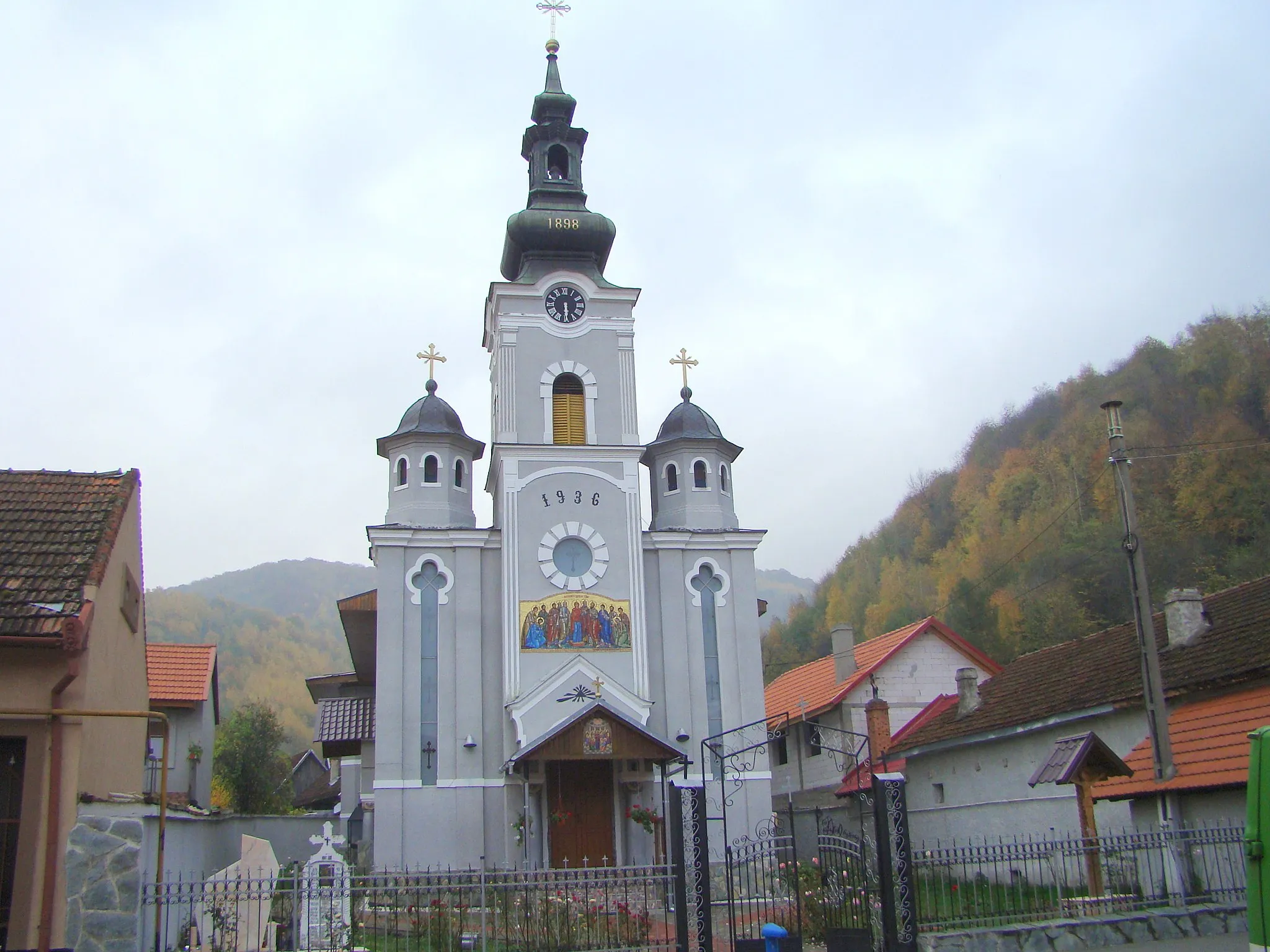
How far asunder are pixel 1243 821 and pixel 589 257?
21.7m

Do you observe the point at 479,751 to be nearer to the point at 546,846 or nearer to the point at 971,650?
the point at 546,846

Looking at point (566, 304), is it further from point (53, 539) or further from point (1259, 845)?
point (1259, 845)

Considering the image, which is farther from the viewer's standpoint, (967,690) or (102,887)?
(967,690)

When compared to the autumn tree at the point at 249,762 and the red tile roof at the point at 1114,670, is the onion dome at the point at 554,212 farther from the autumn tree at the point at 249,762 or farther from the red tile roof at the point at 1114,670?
the autumn tree at the point at 249,762

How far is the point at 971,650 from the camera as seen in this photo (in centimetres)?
3681

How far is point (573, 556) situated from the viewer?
29484 mm

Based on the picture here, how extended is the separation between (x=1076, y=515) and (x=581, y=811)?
3963 centimetres

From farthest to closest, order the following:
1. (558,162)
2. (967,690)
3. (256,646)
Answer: (256,646)
(558,162)
(967,690)

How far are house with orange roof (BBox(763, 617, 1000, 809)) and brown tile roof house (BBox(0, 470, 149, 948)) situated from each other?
72.5 ft

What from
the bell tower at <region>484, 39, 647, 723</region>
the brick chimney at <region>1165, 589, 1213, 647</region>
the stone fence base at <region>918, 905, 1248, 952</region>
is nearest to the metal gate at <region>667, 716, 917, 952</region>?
the stone fence base at <region>918, 905, 1248, 952</region>

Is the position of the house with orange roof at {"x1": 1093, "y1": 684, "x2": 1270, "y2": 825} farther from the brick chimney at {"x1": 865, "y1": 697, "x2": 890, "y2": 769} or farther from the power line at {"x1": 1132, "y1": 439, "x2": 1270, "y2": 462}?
the power line at {"x1": 1132, "y1": 439, "x2": 1270, "y2": 462}

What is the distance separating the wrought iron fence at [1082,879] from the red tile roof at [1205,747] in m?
0.75

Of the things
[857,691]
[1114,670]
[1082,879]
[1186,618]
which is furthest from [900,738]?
[1082,879]

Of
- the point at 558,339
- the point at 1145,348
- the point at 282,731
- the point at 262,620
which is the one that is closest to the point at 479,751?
the point at 558,339
